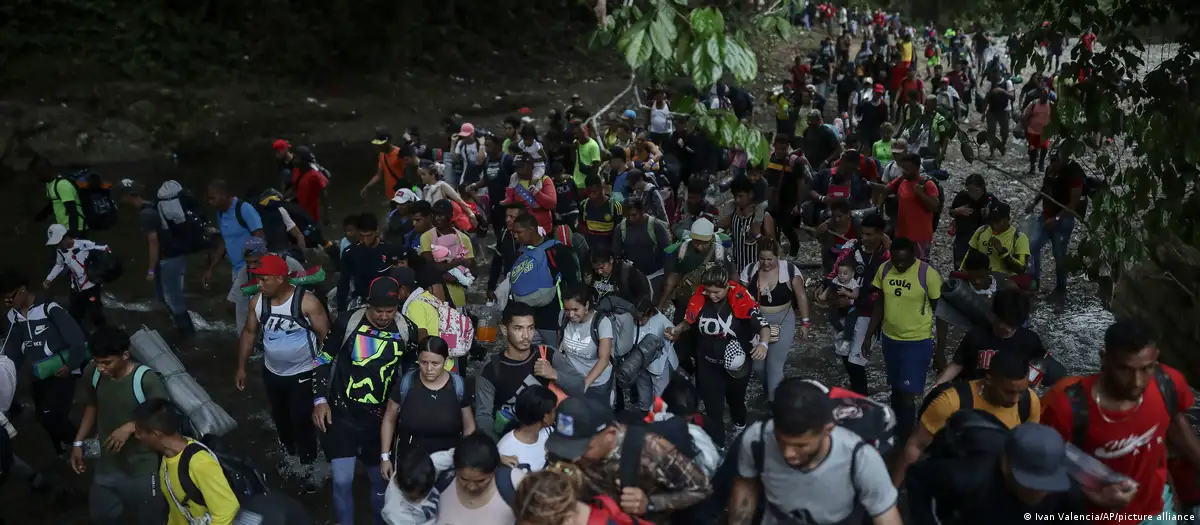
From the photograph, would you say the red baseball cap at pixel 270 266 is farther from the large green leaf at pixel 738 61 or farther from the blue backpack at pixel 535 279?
the large green leaf at pixel 738 61

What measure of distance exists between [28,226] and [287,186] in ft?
17.3

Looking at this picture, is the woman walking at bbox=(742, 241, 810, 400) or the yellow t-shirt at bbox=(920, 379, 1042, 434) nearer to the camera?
the yellow t-shirt at bbox=(920, 379, 1042, 434)

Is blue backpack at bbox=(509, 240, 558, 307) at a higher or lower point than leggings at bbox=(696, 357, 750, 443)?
higher

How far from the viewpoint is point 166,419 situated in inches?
172

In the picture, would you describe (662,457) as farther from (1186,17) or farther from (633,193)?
(633,193)

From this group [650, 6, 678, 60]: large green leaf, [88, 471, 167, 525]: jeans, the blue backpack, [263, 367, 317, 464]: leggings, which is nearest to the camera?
[650, 6, 678, 60]: large green leaf

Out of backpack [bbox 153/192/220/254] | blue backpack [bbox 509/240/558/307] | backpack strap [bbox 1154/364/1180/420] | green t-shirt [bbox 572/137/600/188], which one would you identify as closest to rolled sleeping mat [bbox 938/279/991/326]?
backpack strap [bbox 1154/364/1180/420]

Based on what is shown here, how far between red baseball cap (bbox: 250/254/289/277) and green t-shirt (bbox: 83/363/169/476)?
2.86 ft

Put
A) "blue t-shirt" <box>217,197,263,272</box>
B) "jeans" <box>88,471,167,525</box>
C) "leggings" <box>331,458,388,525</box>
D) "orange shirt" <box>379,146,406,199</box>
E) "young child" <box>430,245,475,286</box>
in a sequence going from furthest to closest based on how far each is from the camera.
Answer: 1. "orange shirt" <box>379,146,406,199</box>
2. "blue t-shirt" <box>217,197,263,272</box>
3. "young child" <box>430,245,475,286</box>
4. "leggings" <box>331,458,388,525</box>
5. "jeans" <box>88,471,167,525</box>

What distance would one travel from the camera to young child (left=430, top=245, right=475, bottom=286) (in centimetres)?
753

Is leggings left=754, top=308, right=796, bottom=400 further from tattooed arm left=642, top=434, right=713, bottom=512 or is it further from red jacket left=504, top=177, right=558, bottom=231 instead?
red jacket left=504, top=177, right=558, bottom=231

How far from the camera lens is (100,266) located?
840cm

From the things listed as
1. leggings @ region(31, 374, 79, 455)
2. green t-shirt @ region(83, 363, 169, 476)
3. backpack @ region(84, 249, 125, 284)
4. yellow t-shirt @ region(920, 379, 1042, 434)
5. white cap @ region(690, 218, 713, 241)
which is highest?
yellow t-shirt @ region(920, 379, 1042, 434)

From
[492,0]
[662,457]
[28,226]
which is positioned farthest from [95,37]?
[662,457]
